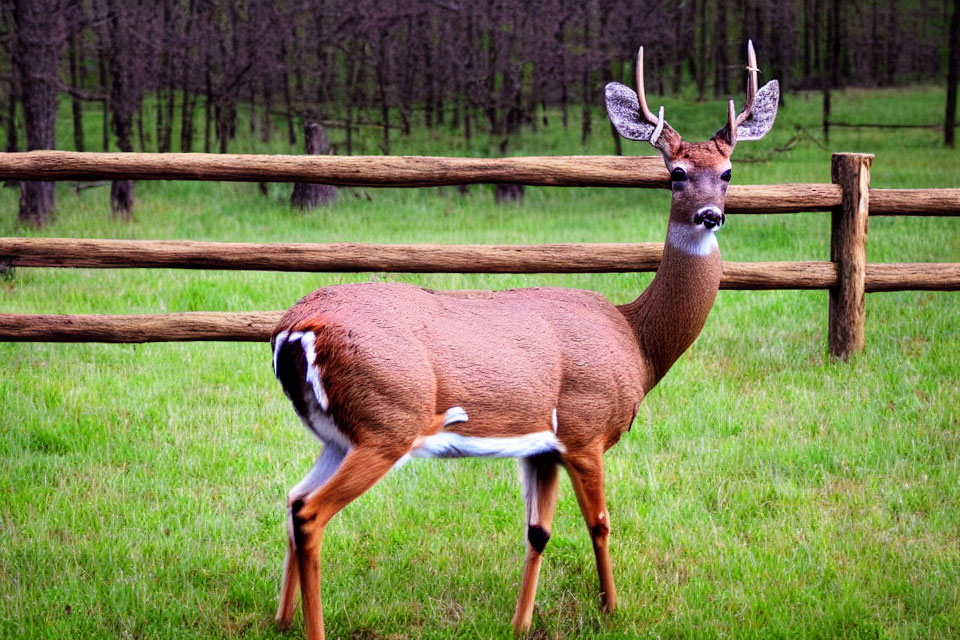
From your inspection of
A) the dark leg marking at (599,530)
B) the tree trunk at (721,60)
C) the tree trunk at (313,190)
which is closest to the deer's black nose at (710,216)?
the dark leg marking at (599,530)

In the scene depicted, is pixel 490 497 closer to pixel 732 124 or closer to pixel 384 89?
pixel 732 124

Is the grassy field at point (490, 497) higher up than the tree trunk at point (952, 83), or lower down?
lower down

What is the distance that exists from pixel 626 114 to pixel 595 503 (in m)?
1.30

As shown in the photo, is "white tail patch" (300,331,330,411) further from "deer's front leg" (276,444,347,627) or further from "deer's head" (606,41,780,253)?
"deer's head" (606,41,780,253)

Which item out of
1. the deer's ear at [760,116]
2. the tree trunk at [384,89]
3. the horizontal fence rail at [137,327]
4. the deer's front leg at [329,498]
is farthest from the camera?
the tree trunk at [384,89]

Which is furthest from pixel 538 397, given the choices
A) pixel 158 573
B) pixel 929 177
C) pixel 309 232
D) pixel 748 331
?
pixel 929 177

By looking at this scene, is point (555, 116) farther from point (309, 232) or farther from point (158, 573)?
point (158, 573)

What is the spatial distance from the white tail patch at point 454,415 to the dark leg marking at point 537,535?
0.63 m

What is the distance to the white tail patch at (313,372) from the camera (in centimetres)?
283

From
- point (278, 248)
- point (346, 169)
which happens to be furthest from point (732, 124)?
point (278, 248)

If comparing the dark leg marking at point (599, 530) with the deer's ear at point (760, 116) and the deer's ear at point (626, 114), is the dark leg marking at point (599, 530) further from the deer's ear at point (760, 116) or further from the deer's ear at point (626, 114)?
the deer's ear at point (760, 116)

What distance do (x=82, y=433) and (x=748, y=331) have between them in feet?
14.5

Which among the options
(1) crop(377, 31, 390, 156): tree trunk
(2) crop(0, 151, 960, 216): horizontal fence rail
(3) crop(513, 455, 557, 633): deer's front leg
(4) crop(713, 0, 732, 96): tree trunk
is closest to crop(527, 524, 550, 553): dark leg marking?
(3) crop(513, 455, 557, 633): deer's front leg

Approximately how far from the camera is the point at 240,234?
10742 millimetres
